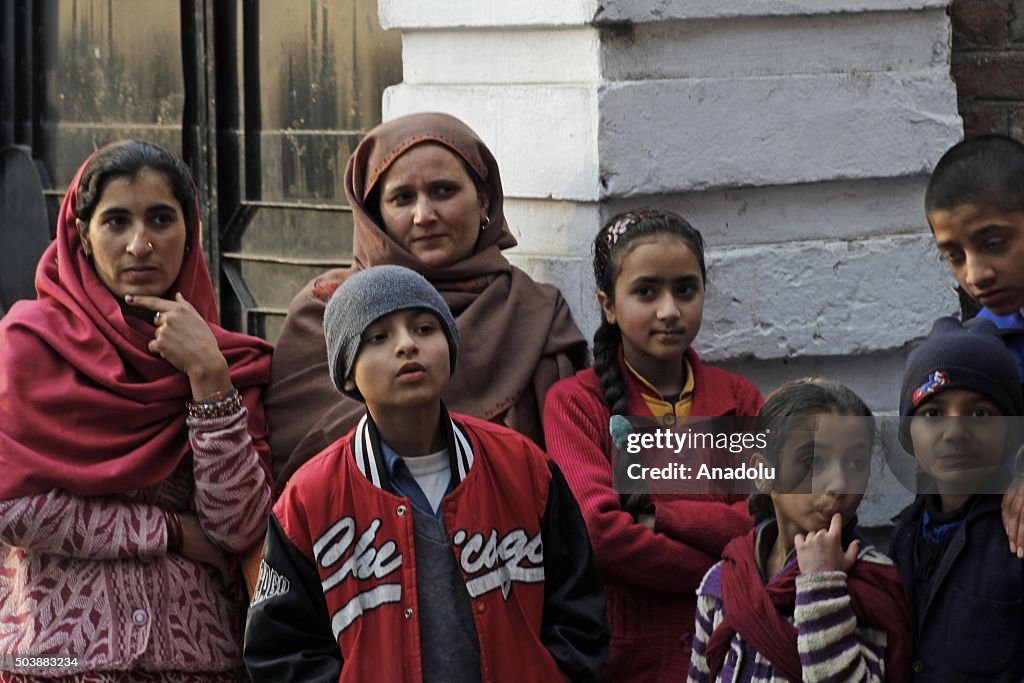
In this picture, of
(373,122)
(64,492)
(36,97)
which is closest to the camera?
(64,492)

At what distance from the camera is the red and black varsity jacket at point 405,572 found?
274 centimetres

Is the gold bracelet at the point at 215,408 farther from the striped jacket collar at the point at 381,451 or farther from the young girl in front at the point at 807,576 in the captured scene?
the young girl in front at the point at 807,576

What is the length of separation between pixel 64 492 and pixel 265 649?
24.7 inches

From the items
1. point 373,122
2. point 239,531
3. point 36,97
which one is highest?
point 36,97

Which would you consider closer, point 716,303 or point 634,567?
point 634,567

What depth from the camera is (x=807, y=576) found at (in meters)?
2.66

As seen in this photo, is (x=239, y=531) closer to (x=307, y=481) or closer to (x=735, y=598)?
(x=307, y=481)

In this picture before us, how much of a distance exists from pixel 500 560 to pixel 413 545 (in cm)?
17

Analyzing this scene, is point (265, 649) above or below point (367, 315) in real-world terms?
below

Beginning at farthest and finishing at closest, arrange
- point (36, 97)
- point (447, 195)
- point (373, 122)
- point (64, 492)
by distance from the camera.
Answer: point (36, 97), point (373, 122), point (447, 195), point (64, 492)

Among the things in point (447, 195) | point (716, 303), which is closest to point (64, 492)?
point (447, 195)

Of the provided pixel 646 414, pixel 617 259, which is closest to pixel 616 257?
pixel 617 259

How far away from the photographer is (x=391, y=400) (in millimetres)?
2809

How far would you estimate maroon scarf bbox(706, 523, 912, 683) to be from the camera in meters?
2.68
